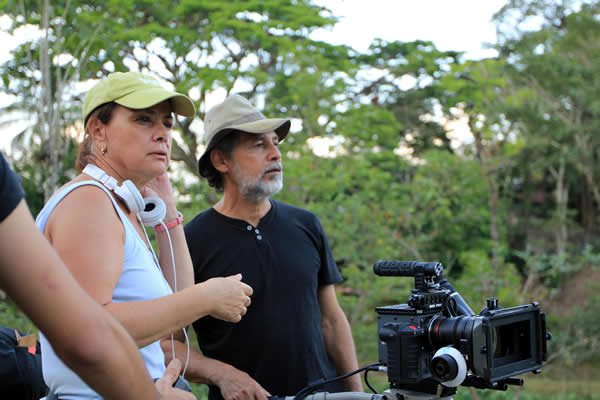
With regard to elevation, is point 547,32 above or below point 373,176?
above

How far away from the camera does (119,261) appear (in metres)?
1.46

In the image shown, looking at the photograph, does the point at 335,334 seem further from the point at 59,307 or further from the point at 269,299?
the point at 59,307

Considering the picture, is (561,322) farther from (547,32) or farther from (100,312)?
(100,312)

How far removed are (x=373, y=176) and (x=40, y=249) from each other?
837 centimetres

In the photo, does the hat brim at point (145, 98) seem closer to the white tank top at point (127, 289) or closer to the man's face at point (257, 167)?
the white tank top at point (127, 289)

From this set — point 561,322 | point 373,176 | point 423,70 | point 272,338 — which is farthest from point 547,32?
point 272,338

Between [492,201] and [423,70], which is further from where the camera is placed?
[423,70]

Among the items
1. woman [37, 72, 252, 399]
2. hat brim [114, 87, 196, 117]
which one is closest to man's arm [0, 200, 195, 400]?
woman [37, 72, 252, 399]

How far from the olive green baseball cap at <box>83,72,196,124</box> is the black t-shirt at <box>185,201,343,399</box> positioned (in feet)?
3.27

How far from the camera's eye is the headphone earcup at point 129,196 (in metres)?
1.65

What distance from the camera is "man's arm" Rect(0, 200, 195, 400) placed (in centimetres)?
74

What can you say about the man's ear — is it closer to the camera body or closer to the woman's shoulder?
the camera body

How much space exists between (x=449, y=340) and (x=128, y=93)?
1.21 meters

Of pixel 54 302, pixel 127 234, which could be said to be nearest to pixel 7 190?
pixel 54 302
